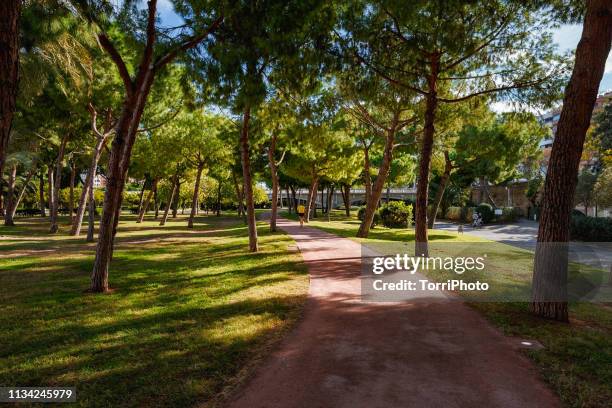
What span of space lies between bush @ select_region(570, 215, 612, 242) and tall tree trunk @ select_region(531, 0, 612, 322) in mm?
20428

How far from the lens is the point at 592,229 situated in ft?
73.6

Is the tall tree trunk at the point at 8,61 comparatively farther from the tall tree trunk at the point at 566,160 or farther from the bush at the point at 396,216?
the bush at the point at 396,216

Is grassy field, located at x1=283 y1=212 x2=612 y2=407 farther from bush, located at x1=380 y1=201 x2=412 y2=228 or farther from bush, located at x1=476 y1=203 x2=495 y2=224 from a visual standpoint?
bush, located at x1=476 y1=203 x2=495 y2=224

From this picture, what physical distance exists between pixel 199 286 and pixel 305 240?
8975 millimetres

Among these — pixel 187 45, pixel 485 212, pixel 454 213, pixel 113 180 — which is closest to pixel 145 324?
pixel 113 180

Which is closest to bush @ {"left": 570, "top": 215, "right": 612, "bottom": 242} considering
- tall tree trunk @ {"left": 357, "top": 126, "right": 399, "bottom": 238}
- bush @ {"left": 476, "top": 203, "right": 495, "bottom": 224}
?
bush @ {"left": 476, "top": 203, "right": 495, "bottom": 224}

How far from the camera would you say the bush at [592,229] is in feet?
71.8

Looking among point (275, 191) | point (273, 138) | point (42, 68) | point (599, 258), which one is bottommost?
point (599, 258)

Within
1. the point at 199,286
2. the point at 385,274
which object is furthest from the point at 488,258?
the point at 199,286

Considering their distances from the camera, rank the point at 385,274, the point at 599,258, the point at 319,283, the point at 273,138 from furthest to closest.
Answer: the point at 273,138
the point at 599,258
the point at 385,274
the point at 319,283

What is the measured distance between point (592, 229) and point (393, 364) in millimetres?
24589

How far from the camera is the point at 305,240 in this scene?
56.5 feet

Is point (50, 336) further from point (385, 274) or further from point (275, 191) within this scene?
point (275, 191)

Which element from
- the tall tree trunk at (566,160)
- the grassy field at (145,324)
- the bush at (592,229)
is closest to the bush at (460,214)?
the bush at (592,229)
